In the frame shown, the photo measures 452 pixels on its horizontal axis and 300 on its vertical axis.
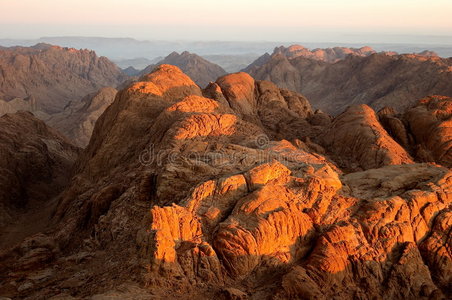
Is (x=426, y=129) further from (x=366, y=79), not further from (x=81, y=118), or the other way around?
(x=366, y=79)

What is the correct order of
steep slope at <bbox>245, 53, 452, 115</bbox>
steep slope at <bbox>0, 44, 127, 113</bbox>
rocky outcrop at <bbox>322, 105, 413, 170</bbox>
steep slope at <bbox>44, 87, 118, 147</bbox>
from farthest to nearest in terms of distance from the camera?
steep slope at <bbox>0, 44, 127, 113</bbox> < steep slope at <bbox>245, 53, 452, 115</bbox> < steep slope at <bbox>44, 87, 118, 147</bbox> < rocky outcrop at <bbox>322, 105, 413, 170</bbox>

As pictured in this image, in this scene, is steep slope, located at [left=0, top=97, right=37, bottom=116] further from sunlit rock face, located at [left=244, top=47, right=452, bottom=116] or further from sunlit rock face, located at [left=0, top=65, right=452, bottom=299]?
sunlit rock face, located at [left=0, top=65, right=452, bottom=299]

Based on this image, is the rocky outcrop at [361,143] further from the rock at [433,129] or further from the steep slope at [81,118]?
the steep slope at [81,118]

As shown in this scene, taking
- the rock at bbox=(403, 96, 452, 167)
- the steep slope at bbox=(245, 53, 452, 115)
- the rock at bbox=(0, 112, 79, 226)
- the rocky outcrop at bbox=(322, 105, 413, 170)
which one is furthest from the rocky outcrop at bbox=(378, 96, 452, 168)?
the steep slope at bbox=(245, 53, 452, 115)

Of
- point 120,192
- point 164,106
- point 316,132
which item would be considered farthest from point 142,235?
point 316,132

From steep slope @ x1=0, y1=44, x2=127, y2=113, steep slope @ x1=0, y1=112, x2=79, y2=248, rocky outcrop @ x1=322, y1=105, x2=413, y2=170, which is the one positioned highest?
rocky outcrop @ x1=322, y1=105, x2=413, y2=170

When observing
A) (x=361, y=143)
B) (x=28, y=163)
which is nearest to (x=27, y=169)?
(x=28, y=163)

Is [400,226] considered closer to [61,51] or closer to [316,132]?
[316,132]
